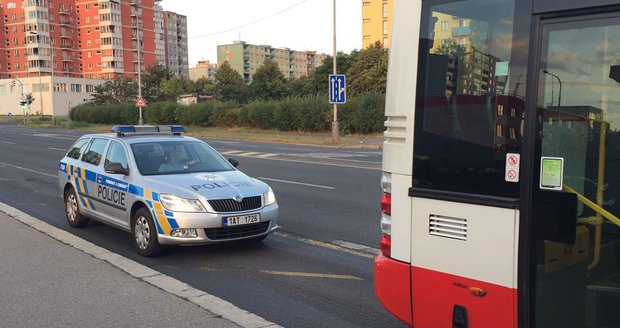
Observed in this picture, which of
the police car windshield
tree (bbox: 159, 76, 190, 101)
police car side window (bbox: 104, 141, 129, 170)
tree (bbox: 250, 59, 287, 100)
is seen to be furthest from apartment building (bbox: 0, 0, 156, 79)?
the police car windshield

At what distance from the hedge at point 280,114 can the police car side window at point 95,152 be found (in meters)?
27.2

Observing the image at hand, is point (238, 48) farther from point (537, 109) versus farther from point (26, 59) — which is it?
point (537, 109)

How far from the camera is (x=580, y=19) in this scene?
267 cm

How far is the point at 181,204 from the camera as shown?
6.48 meters

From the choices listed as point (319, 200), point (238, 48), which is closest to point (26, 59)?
point (238, 48)

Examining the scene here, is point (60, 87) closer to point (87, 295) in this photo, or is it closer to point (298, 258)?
point (298, 258)

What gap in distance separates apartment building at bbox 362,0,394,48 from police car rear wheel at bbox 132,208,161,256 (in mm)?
83754

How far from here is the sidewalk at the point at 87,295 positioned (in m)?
4.56

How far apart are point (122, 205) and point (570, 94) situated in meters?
5.91

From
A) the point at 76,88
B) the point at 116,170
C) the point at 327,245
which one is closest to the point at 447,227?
the point at 327,245

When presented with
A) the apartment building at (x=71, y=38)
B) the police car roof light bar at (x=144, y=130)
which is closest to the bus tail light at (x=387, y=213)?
the police car roof light bar at (x=144, y=130)

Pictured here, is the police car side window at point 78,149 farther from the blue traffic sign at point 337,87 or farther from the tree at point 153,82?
the tree at point 153,82

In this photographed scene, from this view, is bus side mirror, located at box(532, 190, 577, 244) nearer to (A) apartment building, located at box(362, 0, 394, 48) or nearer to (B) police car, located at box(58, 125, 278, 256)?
(B) police car, located at box(58, 125, 278, 256)

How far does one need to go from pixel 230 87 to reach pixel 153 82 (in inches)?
609
